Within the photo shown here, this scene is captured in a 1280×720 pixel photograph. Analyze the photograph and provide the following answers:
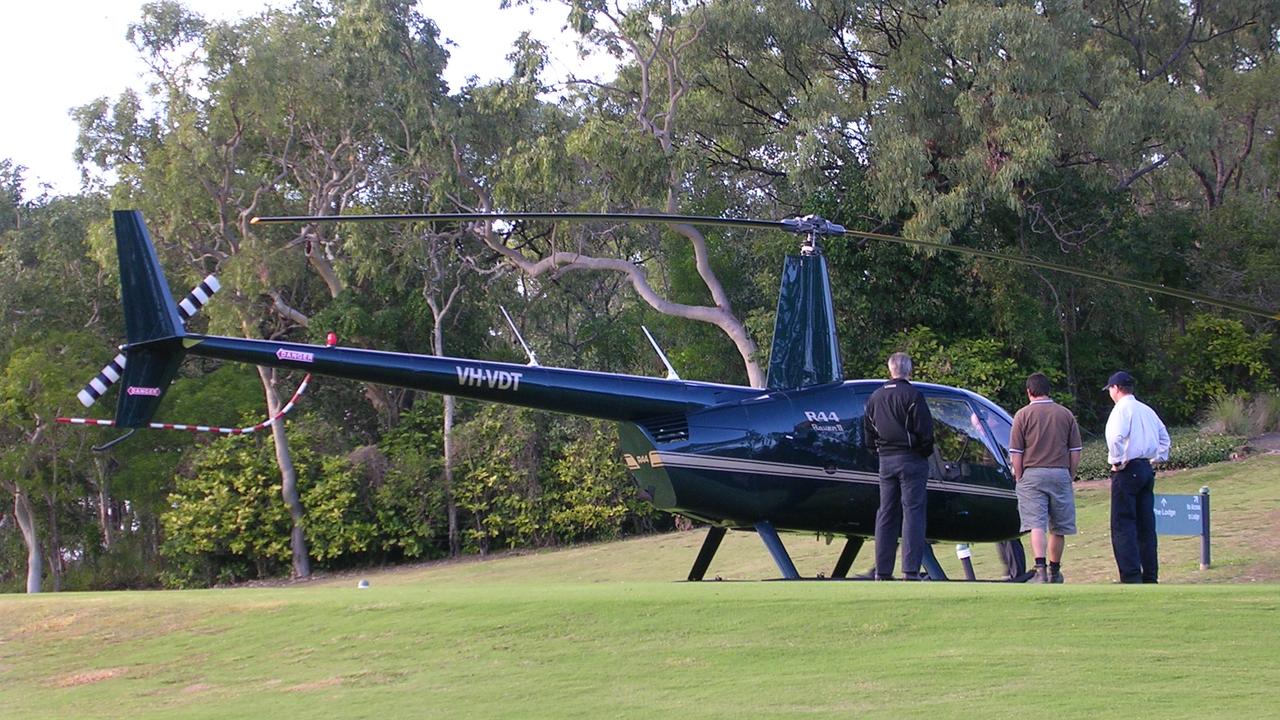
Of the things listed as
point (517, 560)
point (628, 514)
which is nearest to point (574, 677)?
point (517, 560)

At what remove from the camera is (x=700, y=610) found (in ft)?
26.5

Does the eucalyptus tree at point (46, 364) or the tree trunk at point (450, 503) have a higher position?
the eucalyptus tree at point (46, 364)

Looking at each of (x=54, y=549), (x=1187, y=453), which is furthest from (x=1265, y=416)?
(x=54, y=549)

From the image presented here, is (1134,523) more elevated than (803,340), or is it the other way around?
(803,340)

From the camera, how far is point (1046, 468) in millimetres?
10977

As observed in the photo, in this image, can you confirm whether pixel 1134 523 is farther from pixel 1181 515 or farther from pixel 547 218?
pixel 547 218

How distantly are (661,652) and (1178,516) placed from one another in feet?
28.4

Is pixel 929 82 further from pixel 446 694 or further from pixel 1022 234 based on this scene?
pixel 446 694

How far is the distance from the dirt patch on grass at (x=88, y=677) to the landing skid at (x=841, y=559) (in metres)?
5.15

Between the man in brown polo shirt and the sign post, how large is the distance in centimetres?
352

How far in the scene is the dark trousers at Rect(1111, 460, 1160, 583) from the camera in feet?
35.9

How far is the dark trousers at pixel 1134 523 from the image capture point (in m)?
10.9

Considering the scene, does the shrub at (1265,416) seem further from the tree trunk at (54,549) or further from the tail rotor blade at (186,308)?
the tree trunk at (54,549)

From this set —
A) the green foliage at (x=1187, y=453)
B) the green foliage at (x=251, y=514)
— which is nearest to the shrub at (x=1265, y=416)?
the green foliage at (x=1187, y=453)
